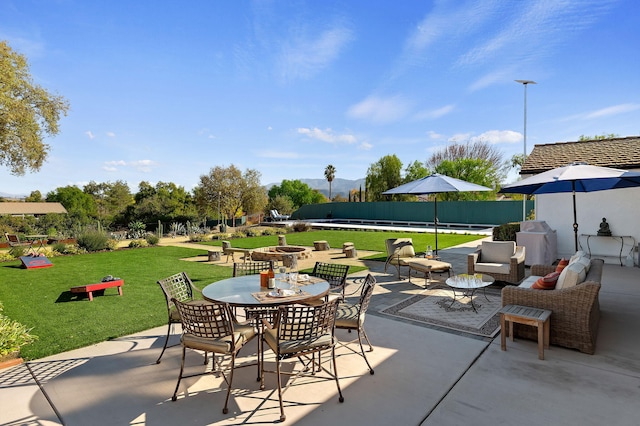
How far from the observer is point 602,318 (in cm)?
471

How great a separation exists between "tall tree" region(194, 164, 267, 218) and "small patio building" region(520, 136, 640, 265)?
848 inches

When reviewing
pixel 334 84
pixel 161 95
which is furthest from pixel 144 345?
pixel 334 84

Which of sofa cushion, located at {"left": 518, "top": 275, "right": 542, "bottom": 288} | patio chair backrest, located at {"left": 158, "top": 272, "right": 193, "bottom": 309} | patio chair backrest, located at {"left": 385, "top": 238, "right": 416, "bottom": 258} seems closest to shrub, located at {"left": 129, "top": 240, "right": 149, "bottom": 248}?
patio chair backrest, located at {"left": 385, "top": 238, "right": 416, "bottom": 258}

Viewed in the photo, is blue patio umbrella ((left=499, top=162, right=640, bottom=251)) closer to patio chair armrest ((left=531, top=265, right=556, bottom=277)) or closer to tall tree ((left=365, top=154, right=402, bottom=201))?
patio chair armrest ((left=531, top=265, right=556, bottom=277))

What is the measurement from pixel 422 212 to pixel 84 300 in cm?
2415

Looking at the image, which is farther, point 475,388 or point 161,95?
point 161,95

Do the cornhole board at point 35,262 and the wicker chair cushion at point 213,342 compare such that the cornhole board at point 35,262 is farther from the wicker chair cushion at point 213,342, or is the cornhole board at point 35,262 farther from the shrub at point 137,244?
the wicker chair cushion at point 213,342

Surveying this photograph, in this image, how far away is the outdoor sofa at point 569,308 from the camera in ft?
11.7

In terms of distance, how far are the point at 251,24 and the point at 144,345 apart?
364 inches

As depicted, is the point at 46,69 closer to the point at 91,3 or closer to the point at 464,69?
the point at 91,3

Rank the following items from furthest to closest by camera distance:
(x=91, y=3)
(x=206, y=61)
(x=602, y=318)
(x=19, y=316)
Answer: (x=206, y=61)
(x=91, y=3)
(x=19, y=316)
(x=602, y=318)

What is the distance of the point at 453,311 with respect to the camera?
16.9 feet

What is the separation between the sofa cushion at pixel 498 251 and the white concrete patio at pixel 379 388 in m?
2.80

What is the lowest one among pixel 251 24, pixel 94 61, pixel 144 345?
pixel 144 345
